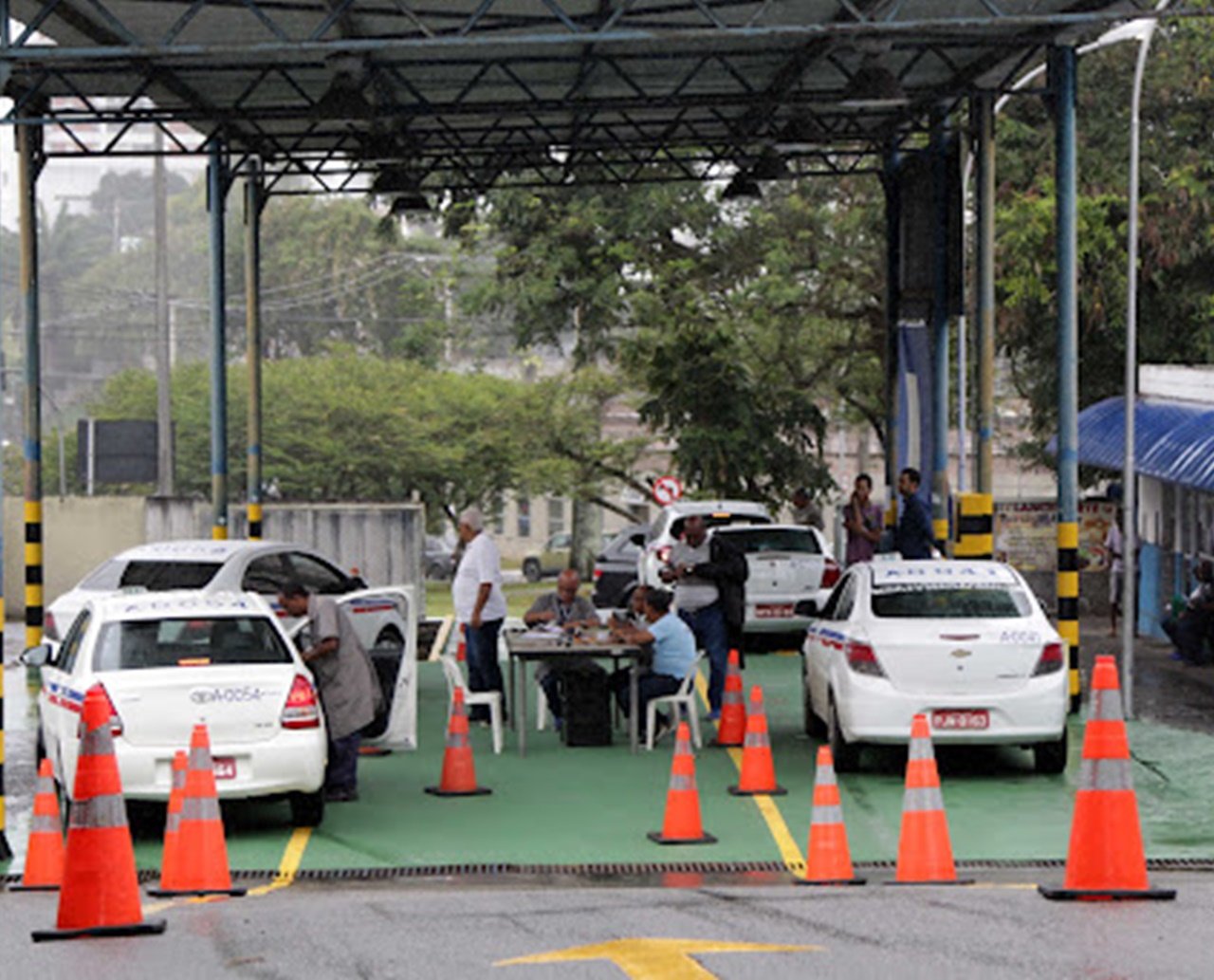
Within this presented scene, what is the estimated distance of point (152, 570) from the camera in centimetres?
2238

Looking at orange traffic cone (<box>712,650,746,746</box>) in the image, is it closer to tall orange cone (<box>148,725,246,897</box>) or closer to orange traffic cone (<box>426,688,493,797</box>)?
orange traffic cone (<box>426,688,493,797</box>)

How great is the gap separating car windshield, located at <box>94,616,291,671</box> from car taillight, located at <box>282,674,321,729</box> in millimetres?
346

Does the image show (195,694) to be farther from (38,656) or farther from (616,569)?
(616,569)

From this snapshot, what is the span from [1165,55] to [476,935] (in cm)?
3327

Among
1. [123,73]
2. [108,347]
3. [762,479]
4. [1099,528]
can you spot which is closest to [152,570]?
[123,73]

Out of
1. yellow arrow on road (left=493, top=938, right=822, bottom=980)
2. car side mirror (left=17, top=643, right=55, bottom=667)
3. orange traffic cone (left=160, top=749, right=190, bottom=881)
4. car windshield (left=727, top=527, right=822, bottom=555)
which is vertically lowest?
yellow arrow on road (left=493, top=938, right=822, bottom=980)

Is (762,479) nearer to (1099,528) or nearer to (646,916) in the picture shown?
(1099,528)

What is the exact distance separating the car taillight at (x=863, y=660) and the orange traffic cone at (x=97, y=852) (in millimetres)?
7652

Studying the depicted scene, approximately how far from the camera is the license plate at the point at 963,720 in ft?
56.4

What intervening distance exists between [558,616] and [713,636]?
1.37m

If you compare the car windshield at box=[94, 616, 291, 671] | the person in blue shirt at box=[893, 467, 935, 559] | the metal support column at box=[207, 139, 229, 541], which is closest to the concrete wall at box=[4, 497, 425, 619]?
the metal support column at box=[207, 139, 229, 541]

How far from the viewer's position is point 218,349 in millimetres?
31312

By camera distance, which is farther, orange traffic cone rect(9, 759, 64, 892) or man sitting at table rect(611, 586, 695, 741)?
man sitting at table rect(611, 586, 695, 741)

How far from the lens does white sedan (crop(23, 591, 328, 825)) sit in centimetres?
1498
